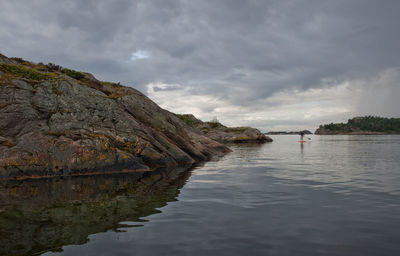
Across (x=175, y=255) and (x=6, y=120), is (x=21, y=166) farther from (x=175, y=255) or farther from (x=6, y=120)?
(x=175, y=255)

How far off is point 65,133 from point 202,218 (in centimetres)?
1240

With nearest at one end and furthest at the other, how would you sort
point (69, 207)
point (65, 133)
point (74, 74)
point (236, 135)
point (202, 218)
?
1. point (202, 218)
2. point (69, 207)
3. point (65, 133)
4. point (74, 74)
5. point (236, 135)

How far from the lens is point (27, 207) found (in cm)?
877

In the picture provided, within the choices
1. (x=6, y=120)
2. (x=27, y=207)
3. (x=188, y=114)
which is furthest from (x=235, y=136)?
(x=27, y=207)

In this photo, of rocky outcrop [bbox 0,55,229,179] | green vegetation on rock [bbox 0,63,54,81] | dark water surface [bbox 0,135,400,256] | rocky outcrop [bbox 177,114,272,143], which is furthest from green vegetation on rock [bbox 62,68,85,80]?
rocky outcrop [bbox 177,114,272,143]

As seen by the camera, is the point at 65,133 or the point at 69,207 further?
the point at 65,133

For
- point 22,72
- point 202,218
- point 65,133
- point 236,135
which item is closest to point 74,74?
point 22,72

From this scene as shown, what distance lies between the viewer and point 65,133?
53.6 ft

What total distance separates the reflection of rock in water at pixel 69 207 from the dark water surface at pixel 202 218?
1.1 inches

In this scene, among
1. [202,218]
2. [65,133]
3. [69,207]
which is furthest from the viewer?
[65,133]

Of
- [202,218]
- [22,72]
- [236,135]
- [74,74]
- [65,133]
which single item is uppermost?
[74,74]

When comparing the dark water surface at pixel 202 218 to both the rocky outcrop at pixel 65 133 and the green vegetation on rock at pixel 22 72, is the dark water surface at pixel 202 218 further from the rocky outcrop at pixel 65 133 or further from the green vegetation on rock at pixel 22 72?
the green vegetation on rock at pixel 22 72

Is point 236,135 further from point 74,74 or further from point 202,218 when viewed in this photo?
point 202,218

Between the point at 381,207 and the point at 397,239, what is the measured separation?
2934mm
